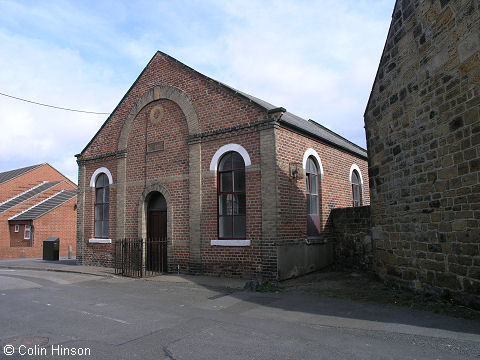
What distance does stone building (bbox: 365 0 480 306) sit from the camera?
666 centimetres

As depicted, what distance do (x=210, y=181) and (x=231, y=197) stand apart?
916 mm

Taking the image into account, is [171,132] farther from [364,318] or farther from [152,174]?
[364,318]

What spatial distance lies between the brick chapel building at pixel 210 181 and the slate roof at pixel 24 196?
16360 millimetres

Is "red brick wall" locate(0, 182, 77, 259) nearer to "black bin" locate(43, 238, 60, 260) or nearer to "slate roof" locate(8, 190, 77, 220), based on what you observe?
"slate roof" locate(8, 190, 77, 220)

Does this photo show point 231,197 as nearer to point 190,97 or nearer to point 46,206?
point 190,97

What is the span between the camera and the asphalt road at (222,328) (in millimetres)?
4902

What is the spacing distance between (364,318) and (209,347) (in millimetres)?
3066

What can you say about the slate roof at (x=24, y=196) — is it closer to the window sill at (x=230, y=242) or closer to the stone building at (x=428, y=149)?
the window sill at (x=230, y=242)

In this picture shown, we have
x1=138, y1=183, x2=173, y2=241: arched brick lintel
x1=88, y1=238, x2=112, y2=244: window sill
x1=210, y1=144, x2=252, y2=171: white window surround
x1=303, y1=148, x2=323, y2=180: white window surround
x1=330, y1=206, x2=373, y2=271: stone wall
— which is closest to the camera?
x1=210, y1=144, x2=252, y2=171: white window surround

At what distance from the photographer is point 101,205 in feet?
53.5

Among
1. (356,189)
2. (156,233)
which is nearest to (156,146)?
(156,233)

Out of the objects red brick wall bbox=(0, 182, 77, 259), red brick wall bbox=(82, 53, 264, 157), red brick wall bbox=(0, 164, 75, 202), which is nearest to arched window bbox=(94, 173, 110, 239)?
red brick wall bbox=(82, 53, 264, 157)

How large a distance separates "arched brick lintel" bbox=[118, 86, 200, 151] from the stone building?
19.9 ft

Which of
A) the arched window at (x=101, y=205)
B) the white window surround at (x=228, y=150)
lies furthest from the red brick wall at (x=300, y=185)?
the arched window at (x=101, y=205)
